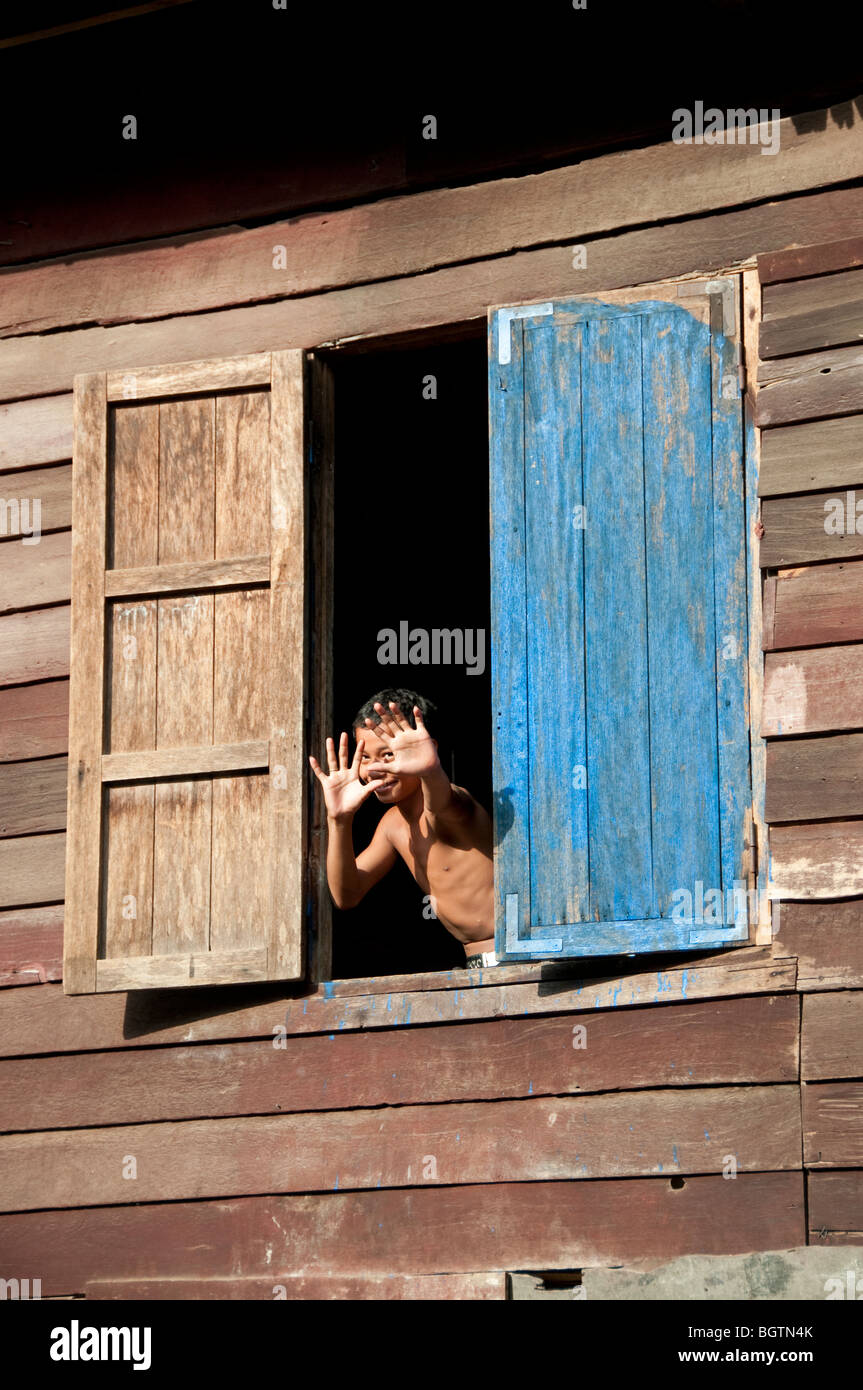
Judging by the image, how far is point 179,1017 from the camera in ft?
20.6

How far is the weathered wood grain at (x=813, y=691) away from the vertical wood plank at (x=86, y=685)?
2.02 metres

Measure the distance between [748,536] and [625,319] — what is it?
0.76m

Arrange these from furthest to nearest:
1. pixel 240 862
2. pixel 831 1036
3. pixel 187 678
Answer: pixel 187 678 → pixel 240 862 → pixel 831 1036

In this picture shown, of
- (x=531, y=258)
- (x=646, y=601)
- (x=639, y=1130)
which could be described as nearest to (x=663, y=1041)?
(x=639, y=1130)

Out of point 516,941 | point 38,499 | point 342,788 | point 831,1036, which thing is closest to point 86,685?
point 38,499

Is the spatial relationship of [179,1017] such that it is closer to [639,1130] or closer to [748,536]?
[639,1130]

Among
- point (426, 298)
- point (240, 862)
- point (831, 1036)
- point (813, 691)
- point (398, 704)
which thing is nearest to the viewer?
point (831, 1036)

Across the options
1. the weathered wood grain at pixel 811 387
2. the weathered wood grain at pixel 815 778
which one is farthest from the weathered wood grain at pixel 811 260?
the weathered wood grain at pixel 815 778

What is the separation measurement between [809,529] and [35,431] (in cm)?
260

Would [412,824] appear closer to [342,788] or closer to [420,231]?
[342,788]

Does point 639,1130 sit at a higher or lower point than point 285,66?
lower

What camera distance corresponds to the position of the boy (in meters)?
6.20

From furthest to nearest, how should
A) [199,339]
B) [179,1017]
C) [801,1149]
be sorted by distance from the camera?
[199,339] < [179,1017] < [801,1149]

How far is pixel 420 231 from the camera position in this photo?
6590mm
